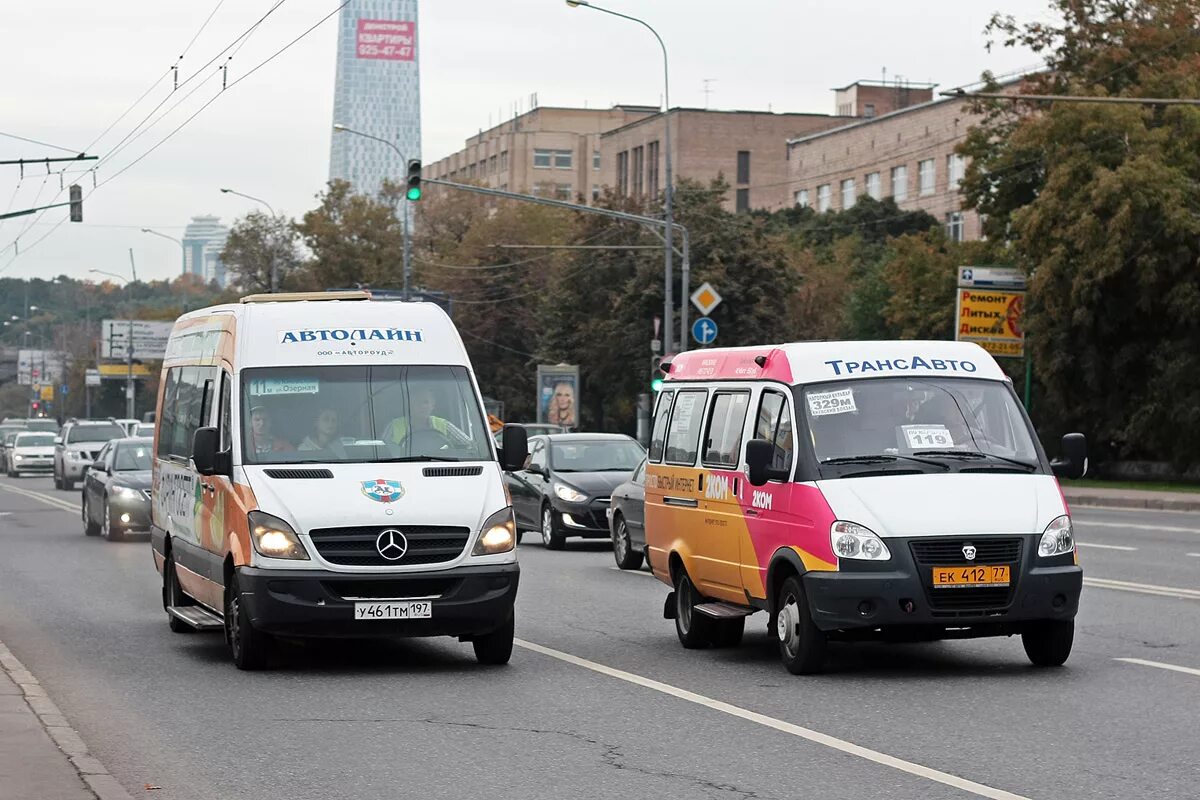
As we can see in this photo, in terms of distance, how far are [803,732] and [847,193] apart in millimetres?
83703

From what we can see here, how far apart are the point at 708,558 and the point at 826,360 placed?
5.77ft

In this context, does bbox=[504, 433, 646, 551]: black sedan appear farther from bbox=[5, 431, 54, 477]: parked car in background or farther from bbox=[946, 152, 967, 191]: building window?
bbox=[946, 152, 967, 191]: building window

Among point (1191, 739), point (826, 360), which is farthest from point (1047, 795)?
point (826, 360)

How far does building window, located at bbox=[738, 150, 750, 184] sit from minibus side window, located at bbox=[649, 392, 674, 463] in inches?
3632

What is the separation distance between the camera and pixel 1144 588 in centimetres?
1772

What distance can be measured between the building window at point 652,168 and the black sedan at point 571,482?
264 feet

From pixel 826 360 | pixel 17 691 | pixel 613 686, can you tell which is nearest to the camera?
pixel 17 691

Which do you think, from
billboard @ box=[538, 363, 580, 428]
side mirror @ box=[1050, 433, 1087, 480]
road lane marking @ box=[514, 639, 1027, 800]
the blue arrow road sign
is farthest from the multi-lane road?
billboard @ box=[538, 363, 580, 428]

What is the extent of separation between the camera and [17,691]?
10.7 metres

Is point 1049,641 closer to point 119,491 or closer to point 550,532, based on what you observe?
point 550,532

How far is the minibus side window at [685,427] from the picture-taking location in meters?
13.9

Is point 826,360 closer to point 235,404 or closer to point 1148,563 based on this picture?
point 235,404

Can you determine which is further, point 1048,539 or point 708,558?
point 708,558

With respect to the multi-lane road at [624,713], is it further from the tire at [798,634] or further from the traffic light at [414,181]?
the traffic light at [414,181]
